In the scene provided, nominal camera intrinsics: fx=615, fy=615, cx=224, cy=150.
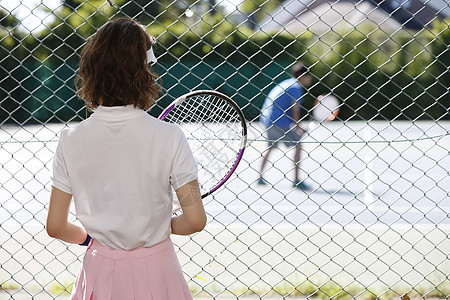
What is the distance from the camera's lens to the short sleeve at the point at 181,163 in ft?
5.41

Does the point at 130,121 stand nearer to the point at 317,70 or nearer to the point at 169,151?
the point at 169,151

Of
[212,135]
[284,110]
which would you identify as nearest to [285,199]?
[284,110]

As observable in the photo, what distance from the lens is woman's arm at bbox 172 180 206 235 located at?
1675 mm

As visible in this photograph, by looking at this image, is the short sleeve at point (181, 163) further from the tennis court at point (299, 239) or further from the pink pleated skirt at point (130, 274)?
the tennis court at point (299, 239)

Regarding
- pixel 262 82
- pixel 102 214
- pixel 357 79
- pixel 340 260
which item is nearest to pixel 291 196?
pixel 340 260

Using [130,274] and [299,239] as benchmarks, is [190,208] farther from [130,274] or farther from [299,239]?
[299,239]

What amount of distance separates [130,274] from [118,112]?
1.50 ft

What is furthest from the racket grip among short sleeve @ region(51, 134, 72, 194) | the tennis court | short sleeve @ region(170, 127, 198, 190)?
the tennis court

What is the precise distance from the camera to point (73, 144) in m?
1.67

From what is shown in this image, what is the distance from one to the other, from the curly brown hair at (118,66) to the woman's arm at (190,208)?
0.26 meters

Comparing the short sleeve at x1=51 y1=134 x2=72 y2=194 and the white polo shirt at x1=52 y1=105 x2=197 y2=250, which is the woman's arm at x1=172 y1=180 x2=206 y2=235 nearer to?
the white polo shirt at x1=52 y1=105 x2=197 y2=250

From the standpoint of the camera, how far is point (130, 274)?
1.73 meters

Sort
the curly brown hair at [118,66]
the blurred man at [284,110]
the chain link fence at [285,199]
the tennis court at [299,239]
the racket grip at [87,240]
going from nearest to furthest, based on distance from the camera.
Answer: the curly brown hair at [118,66] → the racket grip at [87,240] → the chain link fence at [285,199] → the tennis court at [299,239] → the blurred man at [284,110]

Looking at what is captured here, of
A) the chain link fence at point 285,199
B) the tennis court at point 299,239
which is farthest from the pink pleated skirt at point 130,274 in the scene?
the chain link fence at point 285,199
